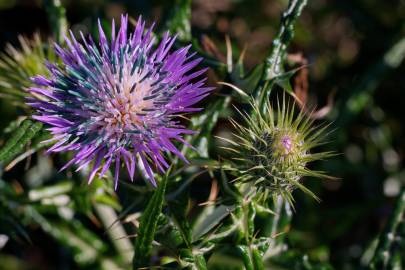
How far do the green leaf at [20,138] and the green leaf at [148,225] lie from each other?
0.73m

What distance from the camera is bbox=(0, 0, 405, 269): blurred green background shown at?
4.27 metres

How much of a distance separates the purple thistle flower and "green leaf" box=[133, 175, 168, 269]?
0.57ft

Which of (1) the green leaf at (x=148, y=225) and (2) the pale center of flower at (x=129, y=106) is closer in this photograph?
(1) the green leaf at (x=148, y=225)

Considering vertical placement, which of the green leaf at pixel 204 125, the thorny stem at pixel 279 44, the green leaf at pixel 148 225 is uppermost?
the thorny stem at pixel 279 44

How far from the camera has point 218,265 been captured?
3684 millimetres

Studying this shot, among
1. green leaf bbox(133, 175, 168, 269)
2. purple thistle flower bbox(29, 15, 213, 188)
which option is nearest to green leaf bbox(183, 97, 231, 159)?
purple thistle flower bbox(29, 15, 213, 188)

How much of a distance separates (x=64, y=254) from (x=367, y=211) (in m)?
2.73

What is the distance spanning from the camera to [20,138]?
263 centimetres

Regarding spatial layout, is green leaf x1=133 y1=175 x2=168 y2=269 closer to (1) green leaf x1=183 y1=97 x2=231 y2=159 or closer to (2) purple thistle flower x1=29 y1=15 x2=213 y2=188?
(2) purple thistle flower x1=29 y1=15 x2=213 y2=188

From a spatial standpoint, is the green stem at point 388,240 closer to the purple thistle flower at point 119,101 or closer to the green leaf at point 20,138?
the purple thistle flower at point 119,101

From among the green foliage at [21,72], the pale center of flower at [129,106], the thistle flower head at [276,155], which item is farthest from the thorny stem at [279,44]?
the green foliage at [21,72]

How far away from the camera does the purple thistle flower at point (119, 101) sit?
2.57 meters

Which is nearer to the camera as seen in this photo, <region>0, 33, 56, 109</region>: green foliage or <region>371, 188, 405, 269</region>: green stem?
<region>0, 33, 56, 109</region>: green foliage

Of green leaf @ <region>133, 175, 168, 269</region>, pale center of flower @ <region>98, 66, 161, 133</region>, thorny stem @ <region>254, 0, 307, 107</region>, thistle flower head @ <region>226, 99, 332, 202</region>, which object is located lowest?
green leaf @ <region>133, 175, 168, 269</region>
